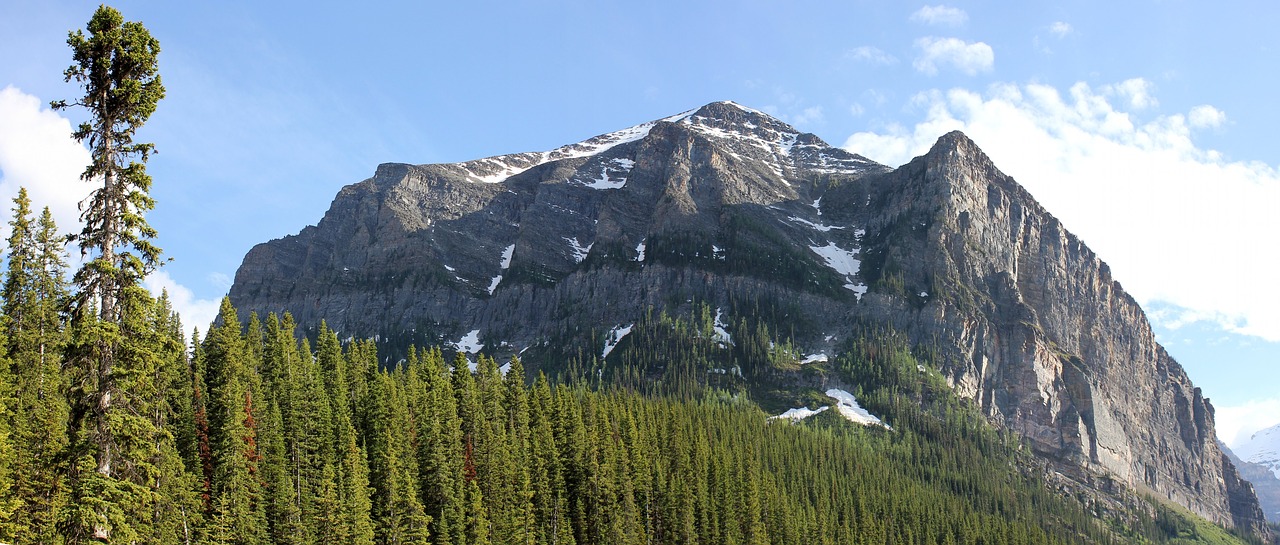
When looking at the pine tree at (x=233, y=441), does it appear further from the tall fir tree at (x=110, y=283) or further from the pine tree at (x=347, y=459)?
the tall fir tree at (x=110, y=283)

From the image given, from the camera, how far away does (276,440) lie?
274 ft

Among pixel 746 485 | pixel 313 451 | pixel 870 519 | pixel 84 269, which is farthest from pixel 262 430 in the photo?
pixel 870 519

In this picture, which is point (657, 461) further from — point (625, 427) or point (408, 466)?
point (408, 466)

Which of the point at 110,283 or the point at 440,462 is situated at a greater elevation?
the point at 110,283

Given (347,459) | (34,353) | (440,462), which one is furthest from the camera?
(440,462)

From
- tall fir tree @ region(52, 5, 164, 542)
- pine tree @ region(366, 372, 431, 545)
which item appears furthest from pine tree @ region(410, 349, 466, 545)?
tall fir tree @ region(52, 5, 164, 542)

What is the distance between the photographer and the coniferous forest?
3130 cm

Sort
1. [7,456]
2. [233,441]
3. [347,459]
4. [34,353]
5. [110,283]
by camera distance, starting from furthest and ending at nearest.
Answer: [347,459] < [233,441] < [34,353] < [7,456] < [110,283]

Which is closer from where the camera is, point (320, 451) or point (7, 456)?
point (7, 456)

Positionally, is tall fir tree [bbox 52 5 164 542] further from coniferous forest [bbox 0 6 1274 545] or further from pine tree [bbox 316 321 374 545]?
pine tree [bbox 316 321 374 545]

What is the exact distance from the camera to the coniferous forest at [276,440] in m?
31.3

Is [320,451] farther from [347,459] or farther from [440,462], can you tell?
[440,462]

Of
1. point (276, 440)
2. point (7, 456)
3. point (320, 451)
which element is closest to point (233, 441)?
point (276, 440)

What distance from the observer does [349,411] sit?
94938mm
